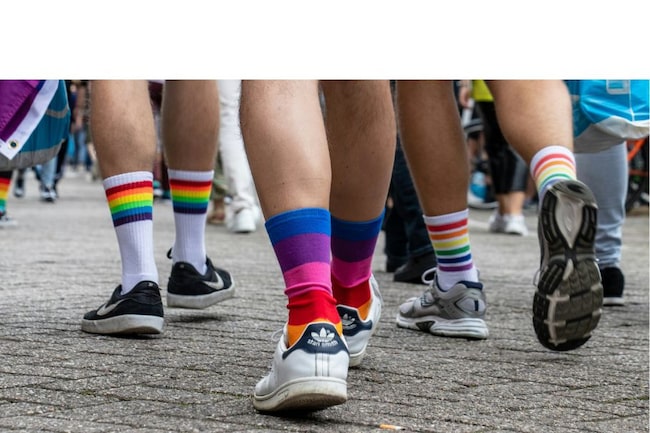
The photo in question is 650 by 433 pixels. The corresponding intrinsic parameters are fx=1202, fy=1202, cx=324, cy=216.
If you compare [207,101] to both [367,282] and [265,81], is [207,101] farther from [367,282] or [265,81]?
[265,81]

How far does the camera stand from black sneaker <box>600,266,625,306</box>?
452 cm

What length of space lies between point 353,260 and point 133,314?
673 millimetres

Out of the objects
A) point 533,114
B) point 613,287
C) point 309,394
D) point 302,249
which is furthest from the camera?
point 613,287

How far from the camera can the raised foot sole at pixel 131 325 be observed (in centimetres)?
330

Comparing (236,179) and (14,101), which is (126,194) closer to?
(14,101)

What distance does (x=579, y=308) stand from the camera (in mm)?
2445

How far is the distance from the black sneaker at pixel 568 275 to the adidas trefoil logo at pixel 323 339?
45 cm

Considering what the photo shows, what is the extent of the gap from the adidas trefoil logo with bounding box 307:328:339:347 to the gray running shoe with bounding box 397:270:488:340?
129 centimetres

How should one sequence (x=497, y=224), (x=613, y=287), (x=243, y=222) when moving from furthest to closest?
1. (x=497, y=224)
2. (x=243, y=222)
3. (x=613, y=287)

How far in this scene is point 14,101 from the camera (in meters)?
3.21

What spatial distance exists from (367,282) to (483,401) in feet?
1.83

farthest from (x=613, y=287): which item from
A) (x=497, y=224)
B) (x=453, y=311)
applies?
(x=497, y=224)

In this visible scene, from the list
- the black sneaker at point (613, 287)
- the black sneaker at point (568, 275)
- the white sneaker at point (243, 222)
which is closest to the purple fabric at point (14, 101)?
the black sneaker at point (568, 275)
